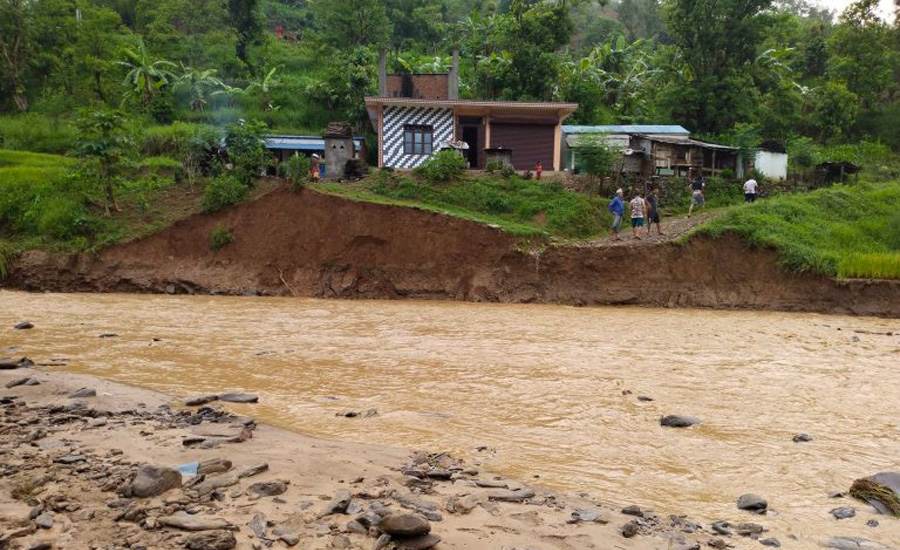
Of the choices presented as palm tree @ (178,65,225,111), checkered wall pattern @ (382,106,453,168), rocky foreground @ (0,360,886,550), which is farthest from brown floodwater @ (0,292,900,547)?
palm tree @ (178,65,225,111)

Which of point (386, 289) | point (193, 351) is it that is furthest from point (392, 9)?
point (193, 351)

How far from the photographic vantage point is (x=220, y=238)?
2333 cm

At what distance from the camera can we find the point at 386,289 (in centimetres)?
2227

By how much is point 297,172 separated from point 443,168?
552cm

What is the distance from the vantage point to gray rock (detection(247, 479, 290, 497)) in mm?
5137

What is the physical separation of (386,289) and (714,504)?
55.8 feet

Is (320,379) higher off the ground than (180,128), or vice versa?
(180,128)

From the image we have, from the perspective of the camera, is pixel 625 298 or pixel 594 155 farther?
pixel 594 155

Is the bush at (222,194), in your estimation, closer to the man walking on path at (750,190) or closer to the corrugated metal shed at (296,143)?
the corrugated metal shed at (296,143)

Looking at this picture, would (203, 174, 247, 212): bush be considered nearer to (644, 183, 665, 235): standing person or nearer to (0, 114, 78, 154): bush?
(0, 114, 78, 154): bush

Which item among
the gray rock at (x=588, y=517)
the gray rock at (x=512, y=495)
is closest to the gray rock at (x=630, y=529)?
the gray rock at (x=588, y=517)

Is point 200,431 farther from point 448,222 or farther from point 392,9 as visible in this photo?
point 392,9

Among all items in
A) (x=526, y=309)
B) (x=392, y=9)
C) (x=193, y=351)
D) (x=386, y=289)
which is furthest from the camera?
(x=392, y=9)

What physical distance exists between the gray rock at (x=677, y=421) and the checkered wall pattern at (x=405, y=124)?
22.4m
